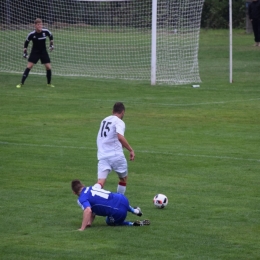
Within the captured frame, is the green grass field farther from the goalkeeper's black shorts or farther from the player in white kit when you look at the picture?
the goalkeeper's black shorts

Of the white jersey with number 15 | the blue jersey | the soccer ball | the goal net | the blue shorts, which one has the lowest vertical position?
the goal net

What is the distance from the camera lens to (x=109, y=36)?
39.8 metres

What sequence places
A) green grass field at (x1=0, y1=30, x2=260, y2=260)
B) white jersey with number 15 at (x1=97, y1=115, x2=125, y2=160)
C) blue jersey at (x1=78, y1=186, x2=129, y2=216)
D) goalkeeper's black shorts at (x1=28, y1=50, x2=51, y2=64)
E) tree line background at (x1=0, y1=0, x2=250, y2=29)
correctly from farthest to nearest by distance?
1. tree line background at (x1=0, y1=0, x2=250, y2=29)
2. goalkeeper's black shorts at (x1=28, y1=50, x2=51, y2=64)
3. white jersey with number 15 at (x1=97, y1=115, x2=125, y2=160)
4. blue jersey at (x1=78, y1=186, x2=129, y2=216)
5. green grass field at (x1=0, y1=30, x2=260, y2=260)

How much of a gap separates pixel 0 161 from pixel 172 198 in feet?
14.4


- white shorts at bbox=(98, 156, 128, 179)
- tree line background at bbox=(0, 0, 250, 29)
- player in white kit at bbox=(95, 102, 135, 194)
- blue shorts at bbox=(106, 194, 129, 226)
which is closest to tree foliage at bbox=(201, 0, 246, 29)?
tree line background at bbox=(0, 0, 250, 29)

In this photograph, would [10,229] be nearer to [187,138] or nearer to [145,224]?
[145,224]

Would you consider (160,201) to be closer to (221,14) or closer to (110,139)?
Answer: (110,139)

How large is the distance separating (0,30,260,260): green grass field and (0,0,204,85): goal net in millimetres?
2914

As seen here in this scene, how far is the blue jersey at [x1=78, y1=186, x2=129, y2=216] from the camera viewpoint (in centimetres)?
1062

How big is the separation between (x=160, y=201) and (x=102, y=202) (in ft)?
4.47

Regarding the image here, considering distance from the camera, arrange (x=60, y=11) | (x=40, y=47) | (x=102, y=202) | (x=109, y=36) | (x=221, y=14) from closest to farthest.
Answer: (x=102, y=202) → (x=40, y=47) → (x=60, y=11) → (x=109, y=36) → (x=221, y=14)

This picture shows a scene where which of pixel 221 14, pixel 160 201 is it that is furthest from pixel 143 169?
pixel 221 14

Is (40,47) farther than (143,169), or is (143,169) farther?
(40,47)

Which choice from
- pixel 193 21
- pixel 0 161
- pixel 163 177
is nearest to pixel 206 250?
pixel 163 177
